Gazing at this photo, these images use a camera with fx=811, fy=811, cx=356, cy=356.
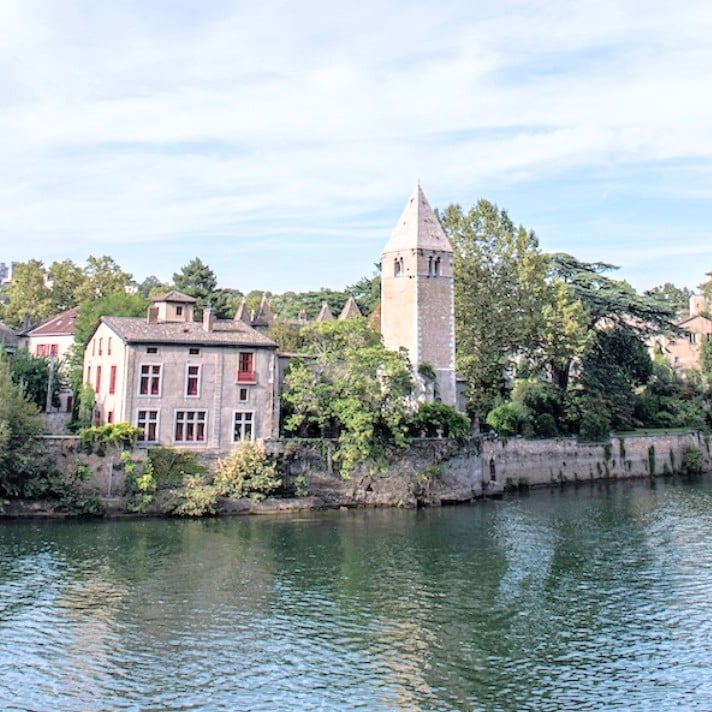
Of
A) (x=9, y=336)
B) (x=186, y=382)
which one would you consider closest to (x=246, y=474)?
(x=186, y=382)

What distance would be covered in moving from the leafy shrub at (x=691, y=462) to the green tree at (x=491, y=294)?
52.4ft

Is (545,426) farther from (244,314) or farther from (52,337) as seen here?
(52,337)

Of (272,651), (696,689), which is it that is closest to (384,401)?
(272,651)

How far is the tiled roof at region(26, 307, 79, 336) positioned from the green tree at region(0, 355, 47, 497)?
18832 mm

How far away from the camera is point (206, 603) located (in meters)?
26.8

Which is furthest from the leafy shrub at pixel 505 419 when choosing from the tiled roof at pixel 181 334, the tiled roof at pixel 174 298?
the tiled roof at pixel 174 298

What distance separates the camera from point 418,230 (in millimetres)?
52844

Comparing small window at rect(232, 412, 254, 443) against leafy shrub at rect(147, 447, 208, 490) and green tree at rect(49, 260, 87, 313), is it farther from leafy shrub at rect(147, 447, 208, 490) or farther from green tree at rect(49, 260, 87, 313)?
green tree at rect(49, 260, 87, 313)

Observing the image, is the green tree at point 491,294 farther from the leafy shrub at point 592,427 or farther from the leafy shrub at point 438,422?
the leafy shrub at point 438,422

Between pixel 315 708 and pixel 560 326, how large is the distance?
43.9m

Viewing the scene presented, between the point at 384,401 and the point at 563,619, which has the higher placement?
the point at 384,401

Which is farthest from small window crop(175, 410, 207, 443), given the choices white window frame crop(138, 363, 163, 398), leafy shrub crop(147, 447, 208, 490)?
white window frame crop(138, 363, 163, 398)

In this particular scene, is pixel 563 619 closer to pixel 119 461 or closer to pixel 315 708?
pixel 315 708

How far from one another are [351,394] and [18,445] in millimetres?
17107
